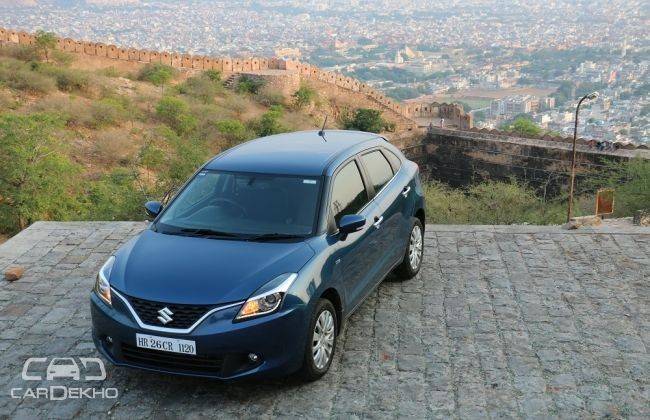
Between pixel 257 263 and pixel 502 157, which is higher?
pixel 257 263

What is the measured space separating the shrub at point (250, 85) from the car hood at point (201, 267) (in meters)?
37.1

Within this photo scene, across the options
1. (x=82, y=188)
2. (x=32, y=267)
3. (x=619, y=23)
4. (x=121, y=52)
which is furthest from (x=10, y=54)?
(x=619, y=23)

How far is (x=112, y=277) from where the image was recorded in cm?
512

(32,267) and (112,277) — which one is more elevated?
(112,277)

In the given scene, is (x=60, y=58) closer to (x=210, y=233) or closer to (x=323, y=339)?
(x=210, y=233)

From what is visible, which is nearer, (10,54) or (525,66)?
(10,54)

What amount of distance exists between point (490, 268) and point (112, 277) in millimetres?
3964

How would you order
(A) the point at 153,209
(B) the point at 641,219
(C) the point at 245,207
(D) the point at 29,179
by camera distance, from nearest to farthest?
(C) the point at 245,207 < (A) the point at 153,209 < (B) the point at 641,219 < (D) the point at 29,179

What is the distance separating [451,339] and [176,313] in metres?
2.32

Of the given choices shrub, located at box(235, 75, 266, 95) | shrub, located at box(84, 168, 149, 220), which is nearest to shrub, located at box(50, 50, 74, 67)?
shrub, located at box(235, 75, 266, 95)

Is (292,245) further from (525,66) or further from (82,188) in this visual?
(525,66)

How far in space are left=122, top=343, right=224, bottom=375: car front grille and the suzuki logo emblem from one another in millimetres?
207

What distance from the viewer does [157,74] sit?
39.4m

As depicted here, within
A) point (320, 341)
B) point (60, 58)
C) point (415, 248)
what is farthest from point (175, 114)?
point (320, 341)
